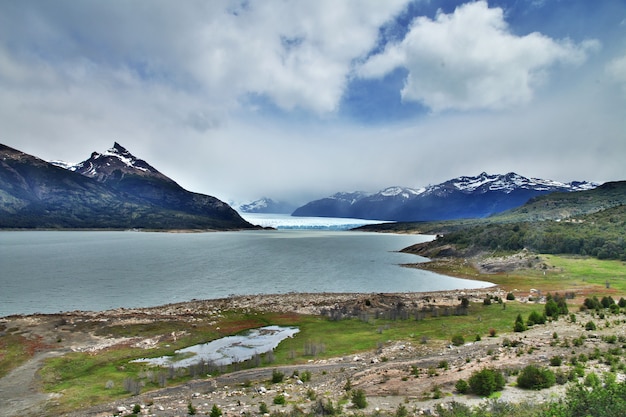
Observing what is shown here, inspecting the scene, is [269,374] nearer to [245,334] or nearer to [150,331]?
[245,334]

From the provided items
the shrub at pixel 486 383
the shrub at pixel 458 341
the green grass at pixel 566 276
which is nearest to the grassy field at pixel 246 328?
the green grass at pixel 566 276

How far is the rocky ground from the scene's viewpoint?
19453 millimetres

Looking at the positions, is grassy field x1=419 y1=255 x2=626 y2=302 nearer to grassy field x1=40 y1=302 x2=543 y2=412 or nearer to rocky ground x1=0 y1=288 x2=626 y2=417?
grassy field x1=40 y1=302 x2=543 y2=412

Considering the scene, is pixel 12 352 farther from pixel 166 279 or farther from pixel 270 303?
pixel 166 279

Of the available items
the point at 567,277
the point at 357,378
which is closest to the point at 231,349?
the point at 357,378

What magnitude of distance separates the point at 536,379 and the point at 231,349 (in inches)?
1012

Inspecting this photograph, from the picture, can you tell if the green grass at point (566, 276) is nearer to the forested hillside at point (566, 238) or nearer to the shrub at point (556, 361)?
the forested hillside at point (566, 238)

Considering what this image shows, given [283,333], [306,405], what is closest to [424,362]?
[306,405]

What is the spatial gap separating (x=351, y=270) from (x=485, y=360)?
243ft

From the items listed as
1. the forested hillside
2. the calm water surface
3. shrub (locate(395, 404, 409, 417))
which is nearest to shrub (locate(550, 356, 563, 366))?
shrub (locate(395, 404, 409, 417))

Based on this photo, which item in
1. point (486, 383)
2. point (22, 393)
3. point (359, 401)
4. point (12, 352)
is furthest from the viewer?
point (12, 352)

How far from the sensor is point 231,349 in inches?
1395

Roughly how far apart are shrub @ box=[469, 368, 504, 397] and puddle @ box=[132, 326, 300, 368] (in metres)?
17.8

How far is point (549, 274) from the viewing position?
74.4 meters
